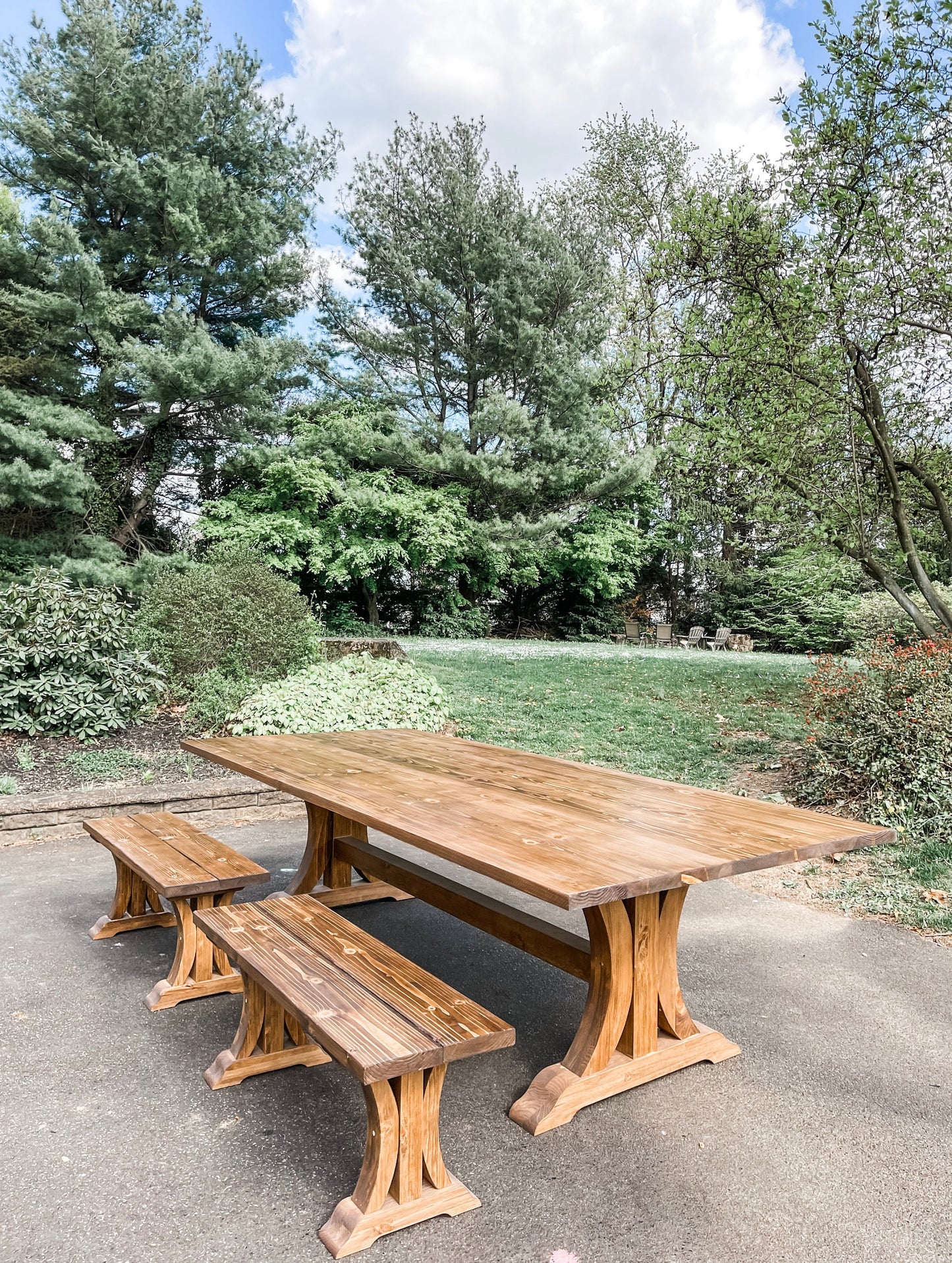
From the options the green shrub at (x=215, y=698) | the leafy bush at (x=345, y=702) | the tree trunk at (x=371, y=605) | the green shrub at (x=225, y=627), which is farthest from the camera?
the tree trunk at (x=371, y=605)

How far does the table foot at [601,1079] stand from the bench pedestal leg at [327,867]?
5.58 feet

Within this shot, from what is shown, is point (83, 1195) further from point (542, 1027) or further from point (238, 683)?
point (238, 683)

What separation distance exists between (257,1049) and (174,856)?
3.33 feet

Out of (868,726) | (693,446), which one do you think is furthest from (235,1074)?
(693,446)

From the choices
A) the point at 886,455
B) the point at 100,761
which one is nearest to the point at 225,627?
the point at 100,761

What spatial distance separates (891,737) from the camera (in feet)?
17.7

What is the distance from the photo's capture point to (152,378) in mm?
14273

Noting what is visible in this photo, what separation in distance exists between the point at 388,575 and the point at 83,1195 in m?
18.2

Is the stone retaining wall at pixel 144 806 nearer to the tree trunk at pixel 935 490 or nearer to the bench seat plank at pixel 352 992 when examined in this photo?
the bench seat plank at pixel 352 992

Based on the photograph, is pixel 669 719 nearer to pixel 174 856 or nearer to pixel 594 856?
pixel 174 856

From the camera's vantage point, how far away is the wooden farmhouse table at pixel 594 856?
2025 millimetres

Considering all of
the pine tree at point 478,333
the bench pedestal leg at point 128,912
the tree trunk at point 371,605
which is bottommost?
the bench pedestal leg at point 128,912

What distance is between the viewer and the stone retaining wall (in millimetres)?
5039

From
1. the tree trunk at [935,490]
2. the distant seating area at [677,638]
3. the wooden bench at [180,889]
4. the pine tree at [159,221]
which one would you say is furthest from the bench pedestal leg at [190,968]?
the distant seating area at [677,638]
